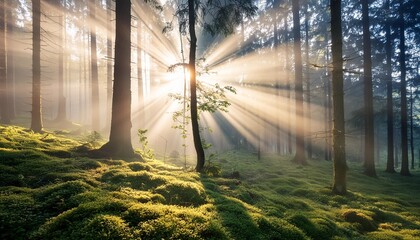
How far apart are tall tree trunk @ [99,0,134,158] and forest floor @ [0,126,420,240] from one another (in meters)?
1.69

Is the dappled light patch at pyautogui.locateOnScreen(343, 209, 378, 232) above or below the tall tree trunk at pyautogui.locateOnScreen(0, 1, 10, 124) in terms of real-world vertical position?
below

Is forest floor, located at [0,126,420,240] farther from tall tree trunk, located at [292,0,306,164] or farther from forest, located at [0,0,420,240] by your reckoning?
tall tree trunk, located at [292,0,306,164]

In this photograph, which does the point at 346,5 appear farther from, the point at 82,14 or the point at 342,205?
the point at 82,14

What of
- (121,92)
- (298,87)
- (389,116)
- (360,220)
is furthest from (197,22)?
(389,116)

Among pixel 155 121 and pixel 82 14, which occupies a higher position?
pixel 82 14

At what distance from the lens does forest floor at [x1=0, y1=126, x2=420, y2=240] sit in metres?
5.19

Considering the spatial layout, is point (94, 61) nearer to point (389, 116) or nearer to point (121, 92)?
point (121, 92)

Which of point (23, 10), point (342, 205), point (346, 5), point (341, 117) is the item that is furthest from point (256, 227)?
point (23, 10)

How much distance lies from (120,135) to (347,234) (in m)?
10.3

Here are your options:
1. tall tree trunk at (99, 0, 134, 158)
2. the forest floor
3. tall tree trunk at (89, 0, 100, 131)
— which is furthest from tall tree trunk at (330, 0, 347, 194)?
tall tree trunk at (89, 0, 100, 131)

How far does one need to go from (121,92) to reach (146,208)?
8.14 meters

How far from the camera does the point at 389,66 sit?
87.8ft

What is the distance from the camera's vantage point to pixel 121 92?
12797 millimetres

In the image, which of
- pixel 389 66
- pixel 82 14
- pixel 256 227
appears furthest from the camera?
pixel 82 14
